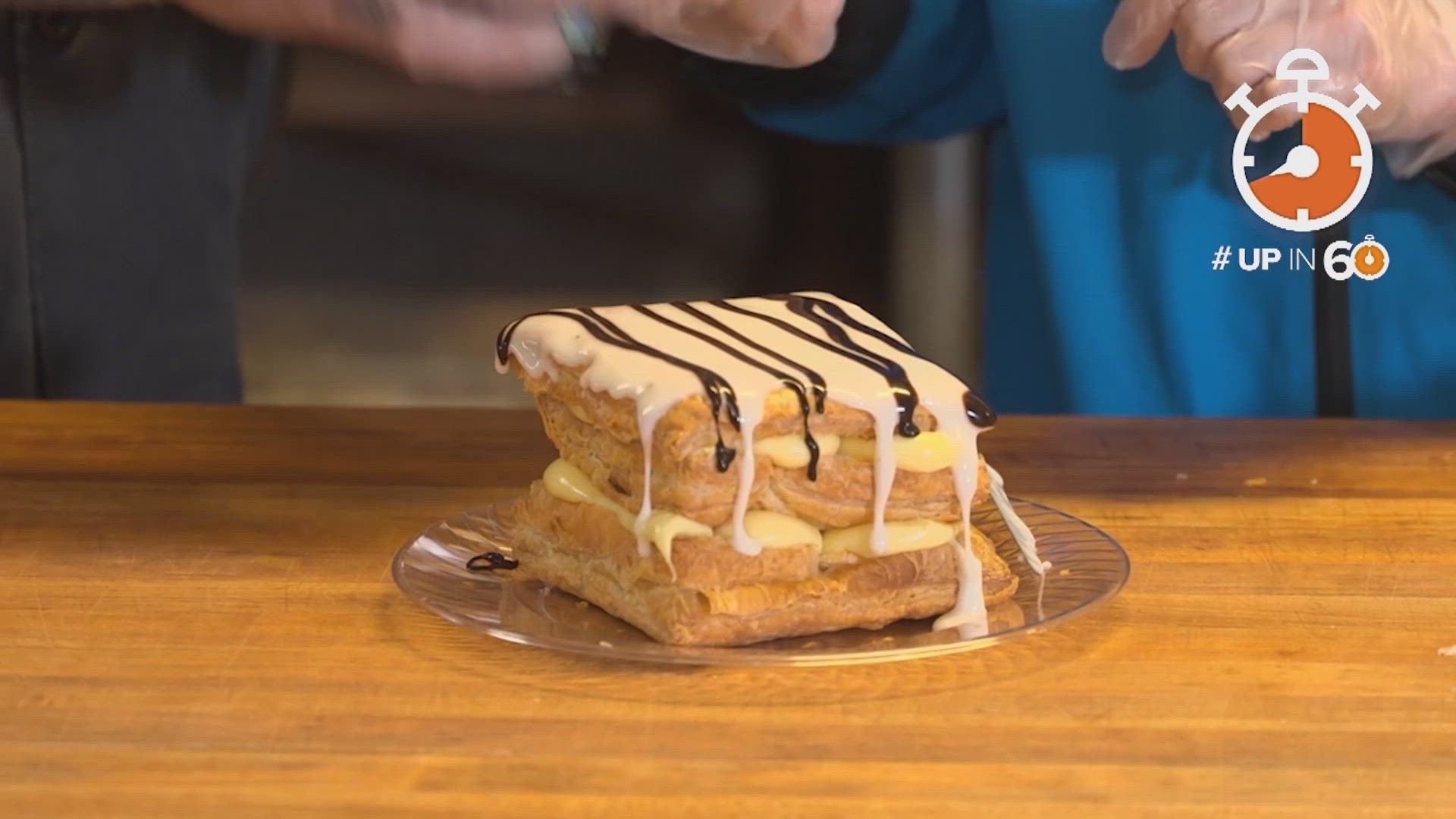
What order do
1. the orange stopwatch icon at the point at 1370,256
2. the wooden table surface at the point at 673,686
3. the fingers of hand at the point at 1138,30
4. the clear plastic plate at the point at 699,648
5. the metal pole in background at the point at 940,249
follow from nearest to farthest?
the wooden table surface at the point at 673,686 → the clear plastic plate at the point at 699,648 → the fingers of hand at the point at 1138,30 → the orange stopwatch icon at the point at 1370,256 → the metal pole in background at the point at 940,249

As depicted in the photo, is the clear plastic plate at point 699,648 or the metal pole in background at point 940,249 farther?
the metal pole in background at point 940,249

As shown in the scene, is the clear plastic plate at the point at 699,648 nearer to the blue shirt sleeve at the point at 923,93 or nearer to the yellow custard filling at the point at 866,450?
the yellow custard filling at the point at 866,450

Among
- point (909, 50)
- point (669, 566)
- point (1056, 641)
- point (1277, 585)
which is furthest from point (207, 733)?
point (909, 50)

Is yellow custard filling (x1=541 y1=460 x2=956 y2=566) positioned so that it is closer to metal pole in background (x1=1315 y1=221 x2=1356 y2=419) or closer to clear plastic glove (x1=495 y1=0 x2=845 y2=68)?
clear plastic glove (x1=495 y1=0 x2=845 y2=68)

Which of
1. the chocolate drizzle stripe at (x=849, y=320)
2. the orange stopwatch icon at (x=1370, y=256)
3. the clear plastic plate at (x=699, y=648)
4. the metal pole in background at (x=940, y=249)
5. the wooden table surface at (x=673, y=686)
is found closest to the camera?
the wooden table surface at (x=673, y=686)

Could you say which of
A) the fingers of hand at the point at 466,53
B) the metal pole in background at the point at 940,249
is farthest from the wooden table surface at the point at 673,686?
the metal pole in background at the point at 940,249

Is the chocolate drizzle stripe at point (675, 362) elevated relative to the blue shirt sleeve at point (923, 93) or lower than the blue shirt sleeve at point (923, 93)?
lower

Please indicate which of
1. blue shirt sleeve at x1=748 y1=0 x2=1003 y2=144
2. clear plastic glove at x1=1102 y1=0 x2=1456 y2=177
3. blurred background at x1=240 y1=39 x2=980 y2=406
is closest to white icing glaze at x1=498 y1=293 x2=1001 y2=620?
clear plastic glove at x1=1102 y1=0 x2=1456 y2=177

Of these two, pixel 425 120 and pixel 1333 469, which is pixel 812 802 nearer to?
pixel 1333 469
